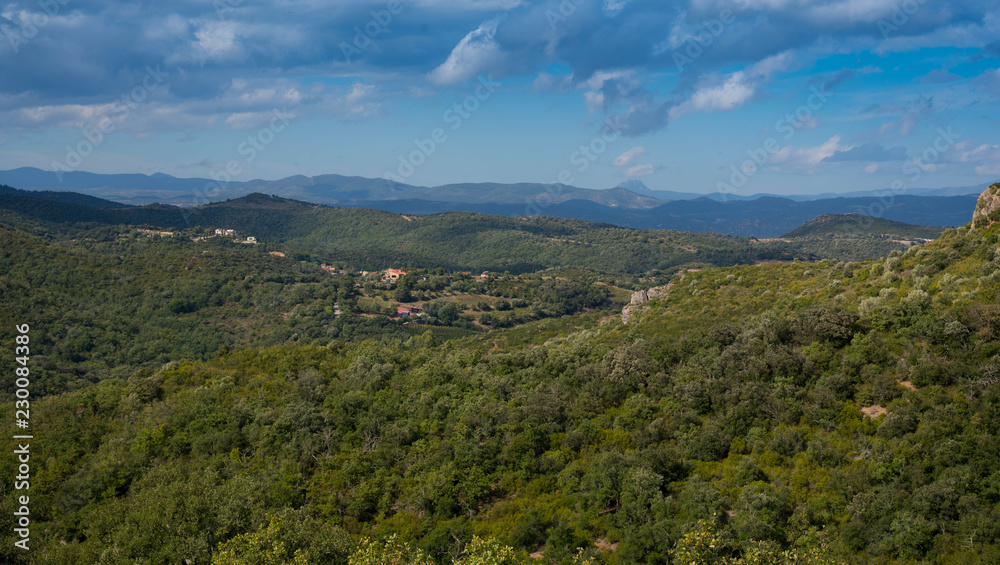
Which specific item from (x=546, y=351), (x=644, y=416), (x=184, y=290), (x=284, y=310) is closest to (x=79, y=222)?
(x=184, y=290)

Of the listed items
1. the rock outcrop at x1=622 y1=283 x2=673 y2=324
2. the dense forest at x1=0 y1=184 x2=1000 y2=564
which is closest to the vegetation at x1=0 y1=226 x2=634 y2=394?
the dense forest at x1=0 y1=184 x2=1000 y2=564

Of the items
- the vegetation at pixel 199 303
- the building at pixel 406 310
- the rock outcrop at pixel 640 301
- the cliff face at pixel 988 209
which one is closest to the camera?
the cliff face at pixel 988 209

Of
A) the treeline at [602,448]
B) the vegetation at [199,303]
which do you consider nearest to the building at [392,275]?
the vegetation at [199,303]

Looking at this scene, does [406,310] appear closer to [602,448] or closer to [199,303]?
[199,303]

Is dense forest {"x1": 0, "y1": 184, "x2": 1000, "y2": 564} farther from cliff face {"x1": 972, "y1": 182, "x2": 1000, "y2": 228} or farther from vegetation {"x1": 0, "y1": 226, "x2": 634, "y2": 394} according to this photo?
vegetation {"x1": 0, "y1": 226, "x2": 634, "y2": 394}

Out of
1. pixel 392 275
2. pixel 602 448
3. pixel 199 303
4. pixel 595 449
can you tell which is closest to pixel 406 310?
pixel 392 275

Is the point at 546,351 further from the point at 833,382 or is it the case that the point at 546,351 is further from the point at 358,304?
the point at 358,304

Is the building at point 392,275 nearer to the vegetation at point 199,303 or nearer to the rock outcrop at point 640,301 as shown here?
the vegetation at point 199,303
